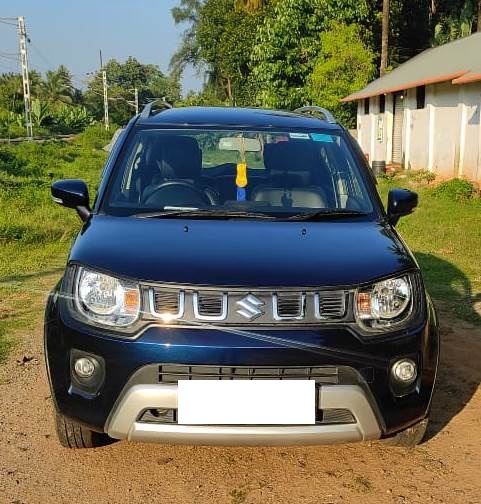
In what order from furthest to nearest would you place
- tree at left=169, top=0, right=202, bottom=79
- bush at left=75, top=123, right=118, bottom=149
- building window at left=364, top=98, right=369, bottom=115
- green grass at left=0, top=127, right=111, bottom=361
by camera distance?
tree at left=169, top=0, right=202, bottom=79, bush at left=75, top=123, right=118, bottom=149, building window at left=364, top=98, right=369, bottom=115, green grass at left=0, top=127, right=111, bottom=361

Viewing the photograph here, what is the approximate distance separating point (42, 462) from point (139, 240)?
115 centimetres

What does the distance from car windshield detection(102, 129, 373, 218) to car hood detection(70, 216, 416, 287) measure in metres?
0.23

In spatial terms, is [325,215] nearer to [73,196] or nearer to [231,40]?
[73,196]

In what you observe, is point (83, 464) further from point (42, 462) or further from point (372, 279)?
point (372, 279)

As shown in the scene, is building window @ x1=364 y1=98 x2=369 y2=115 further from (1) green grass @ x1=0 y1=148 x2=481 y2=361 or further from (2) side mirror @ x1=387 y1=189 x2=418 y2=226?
(2) side mirror @ x1=387 y1=189 x2=418 y2=226

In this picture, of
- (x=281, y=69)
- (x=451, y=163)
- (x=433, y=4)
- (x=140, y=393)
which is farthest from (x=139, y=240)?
(x=433, y=4)

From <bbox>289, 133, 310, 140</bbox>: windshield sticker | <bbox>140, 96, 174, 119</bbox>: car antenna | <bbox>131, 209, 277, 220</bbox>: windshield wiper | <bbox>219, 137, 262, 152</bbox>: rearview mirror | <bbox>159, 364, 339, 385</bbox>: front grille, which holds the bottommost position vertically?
<bbox>159, 364, 339, 385</bbox>: front grille

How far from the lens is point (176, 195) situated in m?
3.73

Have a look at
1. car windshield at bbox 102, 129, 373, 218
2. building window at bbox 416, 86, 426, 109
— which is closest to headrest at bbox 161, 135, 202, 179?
car windshield at bbox 102, 129, 373, 218

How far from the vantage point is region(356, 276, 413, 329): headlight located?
9.16 ft

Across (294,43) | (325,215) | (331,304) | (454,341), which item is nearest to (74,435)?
(331,304)

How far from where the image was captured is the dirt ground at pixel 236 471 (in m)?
2.88

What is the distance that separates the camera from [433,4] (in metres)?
39.6

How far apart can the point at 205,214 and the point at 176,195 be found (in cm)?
35
